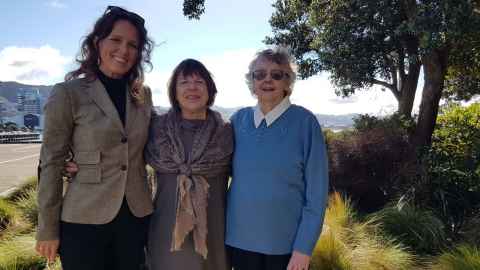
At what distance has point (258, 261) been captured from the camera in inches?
104

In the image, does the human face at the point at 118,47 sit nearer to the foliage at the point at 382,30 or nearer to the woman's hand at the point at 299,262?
the woman's hand at the point at 299,262

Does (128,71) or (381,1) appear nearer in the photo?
(128,71)

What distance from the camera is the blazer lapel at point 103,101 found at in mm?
2512

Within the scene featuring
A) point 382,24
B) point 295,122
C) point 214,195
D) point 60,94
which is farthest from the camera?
point 382,24

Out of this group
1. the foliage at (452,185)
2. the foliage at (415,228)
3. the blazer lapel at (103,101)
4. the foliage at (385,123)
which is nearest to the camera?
the blazer lapel at (103,101)

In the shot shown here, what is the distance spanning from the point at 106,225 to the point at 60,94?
2.64 ft

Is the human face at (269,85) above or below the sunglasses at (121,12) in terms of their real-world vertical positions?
below

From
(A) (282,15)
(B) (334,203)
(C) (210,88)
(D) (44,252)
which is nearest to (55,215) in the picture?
(D) (44,252)

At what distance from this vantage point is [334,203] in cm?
593

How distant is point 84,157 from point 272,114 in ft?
3.82

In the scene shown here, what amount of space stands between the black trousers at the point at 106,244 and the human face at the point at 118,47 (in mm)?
849

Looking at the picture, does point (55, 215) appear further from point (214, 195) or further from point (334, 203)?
point (334, 203)

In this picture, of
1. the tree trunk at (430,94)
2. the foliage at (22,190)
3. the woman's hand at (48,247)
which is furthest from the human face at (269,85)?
the tree trunk at (430,94)

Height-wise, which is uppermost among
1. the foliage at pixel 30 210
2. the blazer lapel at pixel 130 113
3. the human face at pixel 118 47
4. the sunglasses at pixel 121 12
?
the sunglasses at pixel 121 12
